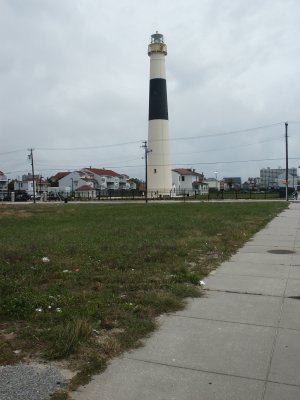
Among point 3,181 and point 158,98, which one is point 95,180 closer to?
point 3,181

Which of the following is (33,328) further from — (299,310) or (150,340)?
(299,310)

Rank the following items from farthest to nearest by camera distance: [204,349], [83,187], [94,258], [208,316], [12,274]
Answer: [83,187] → [94,258] → [12,274] → [208,316] → [204,349]

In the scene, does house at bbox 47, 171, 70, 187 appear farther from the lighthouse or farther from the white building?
the lighthouse

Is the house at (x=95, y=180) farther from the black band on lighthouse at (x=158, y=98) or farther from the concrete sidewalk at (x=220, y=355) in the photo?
the concrete sidewalk at (x=220, y=355)

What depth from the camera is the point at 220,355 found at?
4570mm

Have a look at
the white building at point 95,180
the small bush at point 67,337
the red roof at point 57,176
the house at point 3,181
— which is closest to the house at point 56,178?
the red roof at point 57,176

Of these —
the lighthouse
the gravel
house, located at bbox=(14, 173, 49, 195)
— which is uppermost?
the lighthouse

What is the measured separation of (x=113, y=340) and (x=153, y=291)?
86.5 inches

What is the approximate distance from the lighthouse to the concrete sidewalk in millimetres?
59663

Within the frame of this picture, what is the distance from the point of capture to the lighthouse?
65287 mm

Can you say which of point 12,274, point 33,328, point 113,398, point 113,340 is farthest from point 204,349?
point 12,274

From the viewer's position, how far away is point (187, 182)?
123062mm

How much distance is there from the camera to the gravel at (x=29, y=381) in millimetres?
3722

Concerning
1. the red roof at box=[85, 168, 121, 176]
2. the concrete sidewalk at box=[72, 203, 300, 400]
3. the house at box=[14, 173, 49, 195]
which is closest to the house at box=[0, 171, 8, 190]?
the house at box=[14, 173, 49, 195]
